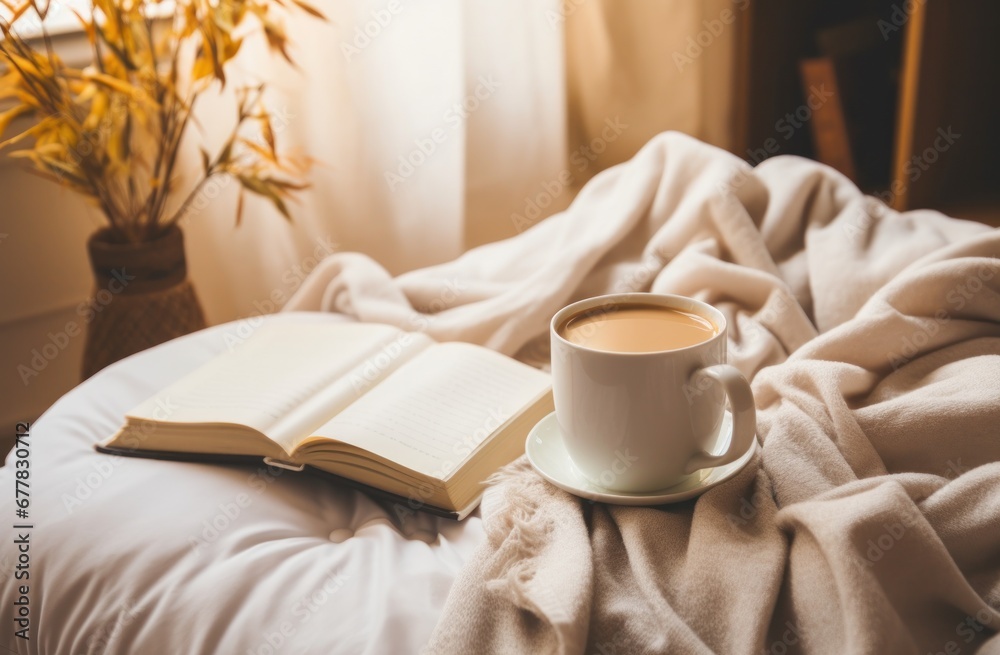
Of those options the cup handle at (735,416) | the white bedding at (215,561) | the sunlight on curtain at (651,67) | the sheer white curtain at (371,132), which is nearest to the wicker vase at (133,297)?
the sheer white curtain at (371,132)

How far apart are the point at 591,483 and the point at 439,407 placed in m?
0.18

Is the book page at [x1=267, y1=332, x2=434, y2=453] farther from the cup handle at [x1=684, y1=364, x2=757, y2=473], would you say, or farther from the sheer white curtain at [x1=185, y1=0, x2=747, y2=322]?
the sheer white curtain at [x1=185, y1=0, x2=747, y2=322]

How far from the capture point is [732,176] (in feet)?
3.41

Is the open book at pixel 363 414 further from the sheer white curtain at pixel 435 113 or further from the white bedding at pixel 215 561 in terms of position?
the sheer white curtain at pixel 435 113

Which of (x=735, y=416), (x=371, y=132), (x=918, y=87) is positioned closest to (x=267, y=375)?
(x=735, y=416)

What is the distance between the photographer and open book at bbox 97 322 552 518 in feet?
2.41

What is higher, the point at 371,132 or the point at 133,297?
the point at 371,132

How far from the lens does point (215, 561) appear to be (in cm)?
67

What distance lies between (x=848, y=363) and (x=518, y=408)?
281 mm

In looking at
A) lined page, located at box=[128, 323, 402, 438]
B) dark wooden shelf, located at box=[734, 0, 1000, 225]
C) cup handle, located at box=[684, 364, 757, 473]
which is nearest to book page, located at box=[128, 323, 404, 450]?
lined page, located at box=[128, 323, 402, 438]

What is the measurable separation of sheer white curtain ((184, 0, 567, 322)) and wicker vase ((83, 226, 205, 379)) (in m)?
0.34

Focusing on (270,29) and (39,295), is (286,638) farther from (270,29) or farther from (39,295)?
(39,295)

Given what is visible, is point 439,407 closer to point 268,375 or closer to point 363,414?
point 363,414

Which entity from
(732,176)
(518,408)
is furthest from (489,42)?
(518,408)
